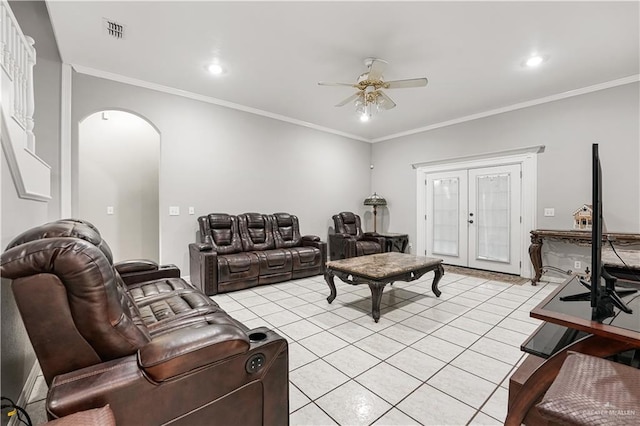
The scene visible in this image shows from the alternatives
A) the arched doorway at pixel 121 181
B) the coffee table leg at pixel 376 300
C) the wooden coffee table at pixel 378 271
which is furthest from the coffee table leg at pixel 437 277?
the arched doorway at pixel 121 181

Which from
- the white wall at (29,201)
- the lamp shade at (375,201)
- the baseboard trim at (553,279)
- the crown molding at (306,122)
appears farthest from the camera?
the lamp shade at (375,201)

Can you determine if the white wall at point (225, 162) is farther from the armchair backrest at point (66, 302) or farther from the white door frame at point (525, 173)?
the armchair backrest at point (66, 302)

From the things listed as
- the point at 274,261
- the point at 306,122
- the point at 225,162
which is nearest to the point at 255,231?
the point at 274,261

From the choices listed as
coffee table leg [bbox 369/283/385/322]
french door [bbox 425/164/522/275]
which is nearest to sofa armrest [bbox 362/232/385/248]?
french door [bbox 425/164/522/275]

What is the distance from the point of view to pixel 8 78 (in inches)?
66.8

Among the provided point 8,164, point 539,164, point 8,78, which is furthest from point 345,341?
point 539,164

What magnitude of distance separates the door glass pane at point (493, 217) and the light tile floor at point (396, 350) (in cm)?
113

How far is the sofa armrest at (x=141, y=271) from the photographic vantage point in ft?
8.48

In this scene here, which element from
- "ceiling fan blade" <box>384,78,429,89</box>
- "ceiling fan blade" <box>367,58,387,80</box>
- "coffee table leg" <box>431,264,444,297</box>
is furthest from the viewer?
"coffee table leg" <box>431,264,444,297</box>

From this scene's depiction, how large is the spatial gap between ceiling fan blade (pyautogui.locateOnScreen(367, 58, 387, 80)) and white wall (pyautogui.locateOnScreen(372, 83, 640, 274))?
2980 mm

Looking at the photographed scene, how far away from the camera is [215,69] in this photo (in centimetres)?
357

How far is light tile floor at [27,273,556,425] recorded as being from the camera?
5.36 ft

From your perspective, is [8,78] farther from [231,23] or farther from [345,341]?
[345,341]

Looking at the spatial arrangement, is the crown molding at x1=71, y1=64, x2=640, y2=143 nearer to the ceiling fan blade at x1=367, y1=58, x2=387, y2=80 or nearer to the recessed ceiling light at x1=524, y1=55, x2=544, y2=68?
the recessed ceiling light at x1=524, y1=55, x2=544, y2=68
